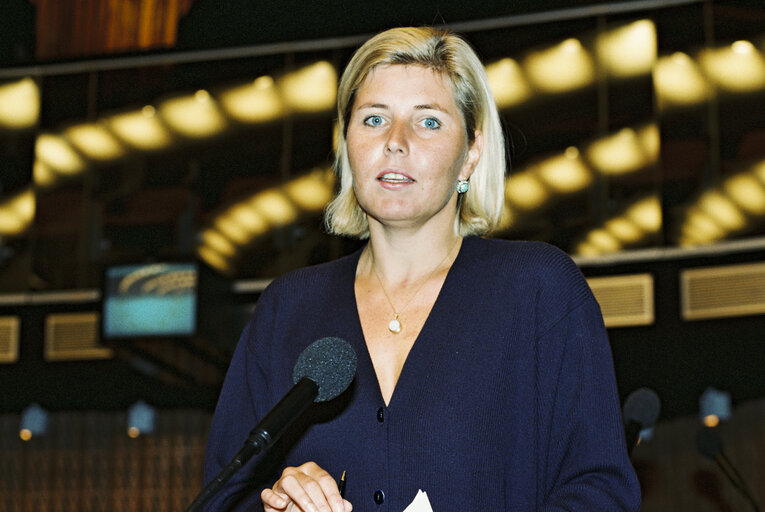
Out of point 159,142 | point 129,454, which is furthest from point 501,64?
point 129,454

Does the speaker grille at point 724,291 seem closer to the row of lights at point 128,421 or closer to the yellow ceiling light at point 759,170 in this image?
the yellow ceiling light at point 759,170

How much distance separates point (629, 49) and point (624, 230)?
4.67 ft

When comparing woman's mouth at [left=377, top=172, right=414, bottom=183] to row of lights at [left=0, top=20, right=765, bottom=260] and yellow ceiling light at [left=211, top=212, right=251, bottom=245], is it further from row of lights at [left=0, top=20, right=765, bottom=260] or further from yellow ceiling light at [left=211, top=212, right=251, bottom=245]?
yellow ceiling light at [left=211, top=212, right=251, bottom=245]

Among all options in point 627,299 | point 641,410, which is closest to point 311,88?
point 627,299

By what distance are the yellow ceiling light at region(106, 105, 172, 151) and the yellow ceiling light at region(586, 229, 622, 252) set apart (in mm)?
3716

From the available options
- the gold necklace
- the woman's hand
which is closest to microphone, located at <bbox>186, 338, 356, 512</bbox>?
the woman's hand

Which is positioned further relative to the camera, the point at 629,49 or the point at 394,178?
the point at 629,49

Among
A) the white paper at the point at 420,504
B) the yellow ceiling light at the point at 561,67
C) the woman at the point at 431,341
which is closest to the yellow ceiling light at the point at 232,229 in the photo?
the yellow ceiling light at the point at 561,67

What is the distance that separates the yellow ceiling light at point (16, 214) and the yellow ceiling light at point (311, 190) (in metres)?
2.40

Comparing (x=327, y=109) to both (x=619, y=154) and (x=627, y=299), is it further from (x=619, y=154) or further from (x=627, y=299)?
(x=627, y=299)

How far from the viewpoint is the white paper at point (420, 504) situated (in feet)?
5.59

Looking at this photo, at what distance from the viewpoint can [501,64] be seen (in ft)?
25.6

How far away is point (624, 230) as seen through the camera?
732 cm

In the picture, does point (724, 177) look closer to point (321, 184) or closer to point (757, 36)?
point (757, 36)
